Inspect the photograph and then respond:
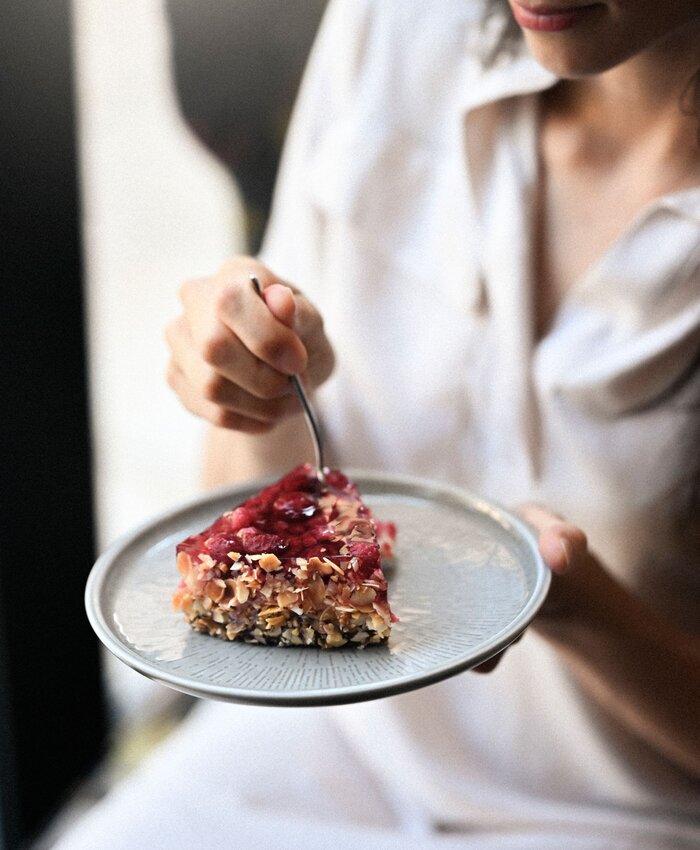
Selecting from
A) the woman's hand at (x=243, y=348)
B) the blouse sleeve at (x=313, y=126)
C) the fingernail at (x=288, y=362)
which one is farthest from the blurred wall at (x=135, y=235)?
the fingernail at (x=288, y=362)

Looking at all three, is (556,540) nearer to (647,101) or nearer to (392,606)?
(392,606)

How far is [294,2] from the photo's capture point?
47.3 inches

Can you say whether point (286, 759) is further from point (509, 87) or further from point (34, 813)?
point (509, 87)

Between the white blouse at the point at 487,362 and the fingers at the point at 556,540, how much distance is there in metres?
0.17

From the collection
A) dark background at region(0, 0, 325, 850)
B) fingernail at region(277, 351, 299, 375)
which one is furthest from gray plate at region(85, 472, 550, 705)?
dark background at region(0, 0, 325, 850)

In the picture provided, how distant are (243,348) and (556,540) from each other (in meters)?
0.27

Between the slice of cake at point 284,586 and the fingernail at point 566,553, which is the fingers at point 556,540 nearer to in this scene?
the fingernail at point 566,553

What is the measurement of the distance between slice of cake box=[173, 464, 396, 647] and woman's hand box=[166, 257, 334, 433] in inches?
4.3

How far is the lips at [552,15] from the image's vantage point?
2.30 ft

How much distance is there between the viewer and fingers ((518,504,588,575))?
65 cm

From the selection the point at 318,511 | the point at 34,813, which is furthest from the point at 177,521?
the point at 34,813

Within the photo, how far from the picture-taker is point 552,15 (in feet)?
2.32

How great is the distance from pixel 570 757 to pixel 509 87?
69cm

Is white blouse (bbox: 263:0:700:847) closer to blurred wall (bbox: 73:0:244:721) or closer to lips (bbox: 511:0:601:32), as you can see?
lips (bbox: 511:0:601:32)
